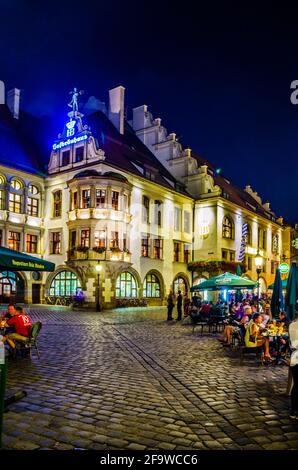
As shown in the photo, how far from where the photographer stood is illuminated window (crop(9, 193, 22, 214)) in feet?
112

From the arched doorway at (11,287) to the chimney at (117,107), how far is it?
19.4 meters

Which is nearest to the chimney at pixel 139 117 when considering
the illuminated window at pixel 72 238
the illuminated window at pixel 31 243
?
the illuminated window at pixel 72 238

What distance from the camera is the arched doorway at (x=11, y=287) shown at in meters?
33.5

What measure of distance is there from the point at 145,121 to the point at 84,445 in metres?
45.8

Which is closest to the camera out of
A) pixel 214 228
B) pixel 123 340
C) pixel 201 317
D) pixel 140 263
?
pixel 123 340

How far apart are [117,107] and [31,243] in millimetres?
18238

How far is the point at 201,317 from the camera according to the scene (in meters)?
18.6

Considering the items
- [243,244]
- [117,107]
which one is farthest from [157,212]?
[117,107]

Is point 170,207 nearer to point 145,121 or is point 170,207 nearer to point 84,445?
point 145,121

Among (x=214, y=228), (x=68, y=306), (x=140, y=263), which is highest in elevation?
(x=214, y=228)

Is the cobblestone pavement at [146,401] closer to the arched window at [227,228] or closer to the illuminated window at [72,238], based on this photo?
the illuminated window at [72,238]

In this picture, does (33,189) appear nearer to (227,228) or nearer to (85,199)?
(85,199)

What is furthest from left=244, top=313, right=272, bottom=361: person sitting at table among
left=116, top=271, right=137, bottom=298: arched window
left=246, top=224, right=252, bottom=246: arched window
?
left=246, top=224, right=252, bottom=246: arched window
